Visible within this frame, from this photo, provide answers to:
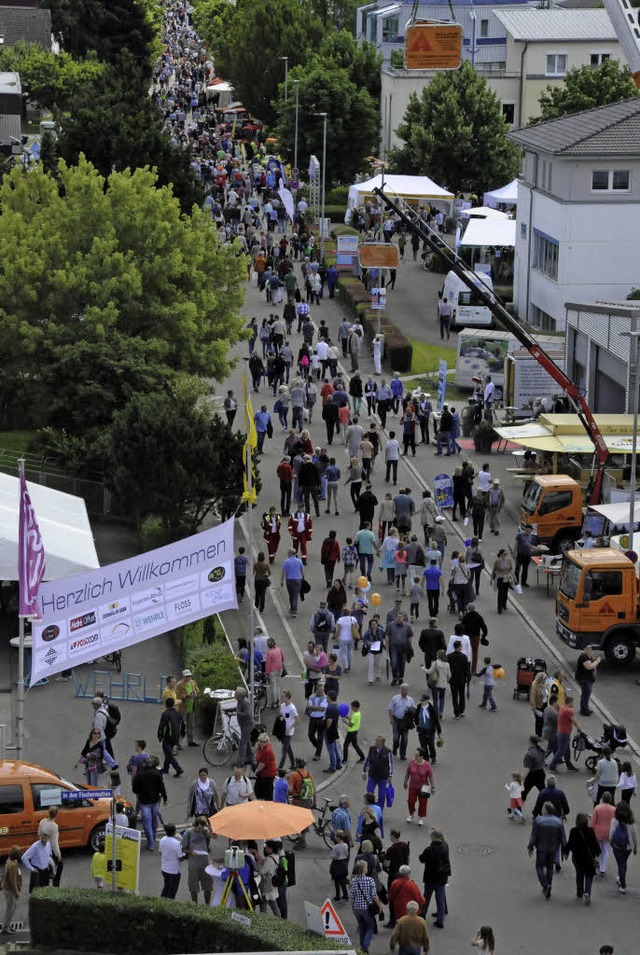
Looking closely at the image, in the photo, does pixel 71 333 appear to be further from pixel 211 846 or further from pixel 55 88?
pixel 55 88

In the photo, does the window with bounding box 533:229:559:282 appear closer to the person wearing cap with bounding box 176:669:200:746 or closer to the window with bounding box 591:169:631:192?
the window with bounding box 591:169:631:192

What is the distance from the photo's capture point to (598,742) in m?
27.0

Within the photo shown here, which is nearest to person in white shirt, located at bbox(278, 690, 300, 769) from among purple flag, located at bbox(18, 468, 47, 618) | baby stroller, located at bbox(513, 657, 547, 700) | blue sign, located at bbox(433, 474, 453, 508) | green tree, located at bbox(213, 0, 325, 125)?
purple flag, located at bbox(18, 468, 47, 618)

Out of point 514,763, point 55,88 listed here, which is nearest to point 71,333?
point 514,763

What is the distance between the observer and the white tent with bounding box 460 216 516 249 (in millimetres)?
62250

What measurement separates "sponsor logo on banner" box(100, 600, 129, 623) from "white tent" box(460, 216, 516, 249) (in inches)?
1522

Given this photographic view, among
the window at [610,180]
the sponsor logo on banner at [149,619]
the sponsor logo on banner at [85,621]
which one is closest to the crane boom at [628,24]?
the window at [610,180]

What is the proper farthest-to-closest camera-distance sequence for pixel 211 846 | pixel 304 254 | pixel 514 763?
pixel 304 254, pixel 514 763, pixel 211 846

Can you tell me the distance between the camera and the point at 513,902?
2259 cm

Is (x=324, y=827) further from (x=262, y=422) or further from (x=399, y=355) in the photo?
(x=399, y=355)

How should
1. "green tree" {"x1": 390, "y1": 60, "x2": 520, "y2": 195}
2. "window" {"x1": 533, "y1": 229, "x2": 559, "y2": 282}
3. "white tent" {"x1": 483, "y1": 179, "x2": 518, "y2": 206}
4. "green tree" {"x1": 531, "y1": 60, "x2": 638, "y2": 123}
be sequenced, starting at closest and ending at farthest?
1. "window" {"x1": 533, "y1": 229, "x2": 559, "y2": 282}
2. "white tent" {"x1": 483, "y1": 179, "x2": 518, "y2": 206}
3. "green tree" {"x1": 390, "y1": 60, "x2": 520, "y2": 195}
4. "green tree" {"x1": 531, "y1": 60, "x2": 638, "y2": 123}

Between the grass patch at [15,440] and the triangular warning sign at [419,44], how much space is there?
23240 mm

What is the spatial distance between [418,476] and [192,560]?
1783 cm

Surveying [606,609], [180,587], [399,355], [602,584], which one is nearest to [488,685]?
[606,609]
